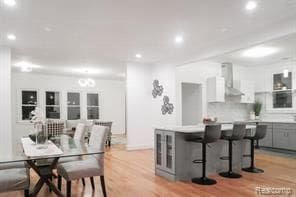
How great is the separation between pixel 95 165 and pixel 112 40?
305 centimetres

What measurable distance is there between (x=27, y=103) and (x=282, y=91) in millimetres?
9761

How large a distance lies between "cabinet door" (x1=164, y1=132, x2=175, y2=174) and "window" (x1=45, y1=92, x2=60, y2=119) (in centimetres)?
764

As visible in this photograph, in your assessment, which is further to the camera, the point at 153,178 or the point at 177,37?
the point at 177,37

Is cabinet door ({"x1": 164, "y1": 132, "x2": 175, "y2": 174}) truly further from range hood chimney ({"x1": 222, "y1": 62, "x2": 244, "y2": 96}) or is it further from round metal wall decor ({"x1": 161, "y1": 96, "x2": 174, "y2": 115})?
range hood chimney ({"x1": 222, "y1": 62, "x2": 244, "y2": 96})

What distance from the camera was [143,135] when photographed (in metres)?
7.70

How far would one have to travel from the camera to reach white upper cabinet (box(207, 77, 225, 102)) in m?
7.15

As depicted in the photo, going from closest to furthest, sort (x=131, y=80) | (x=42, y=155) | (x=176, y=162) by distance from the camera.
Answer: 1. (x=42, y=155)
2. (x=176, y=162)
3. (x=131, y=80)

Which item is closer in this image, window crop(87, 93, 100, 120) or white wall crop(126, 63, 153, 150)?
white wall crop(126, 63, 153, 150)

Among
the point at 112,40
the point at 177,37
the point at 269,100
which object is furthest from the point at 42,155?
the point at 269,100

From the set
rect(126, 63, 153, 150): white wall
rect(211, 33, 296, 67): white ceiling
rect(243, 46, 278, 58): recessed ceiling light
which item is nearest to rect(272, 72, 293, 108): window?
rect(211, 33, 296, 67): white ceiling

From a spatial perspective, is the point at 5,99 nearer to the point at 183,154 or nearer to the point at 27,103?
the point at 183,154

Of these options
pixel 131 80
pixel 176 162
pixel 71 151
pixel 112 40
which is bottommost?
pixel 176 162

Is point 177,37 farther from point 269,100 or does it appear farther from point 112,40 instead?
point 269,100

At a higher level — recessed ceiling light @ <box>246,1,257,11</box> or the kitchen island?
recessed ceiling light @ <box>246,1,257,11</box>
